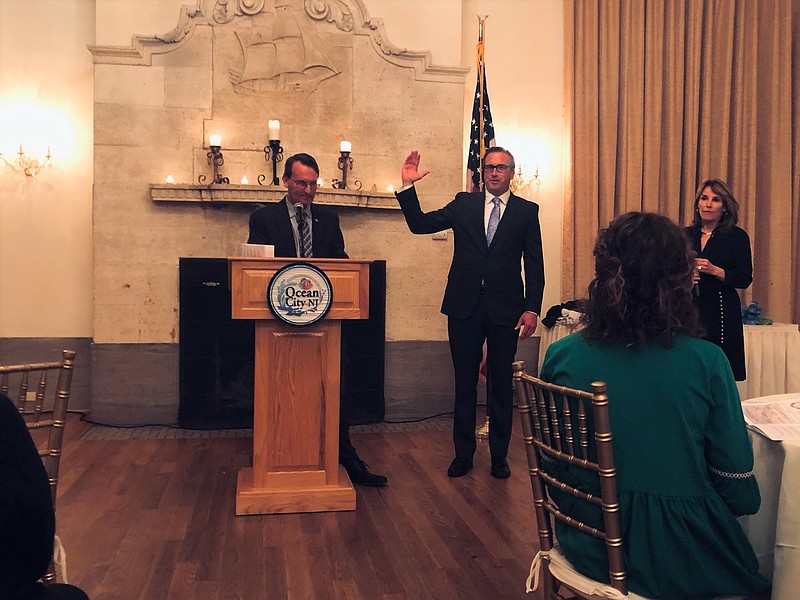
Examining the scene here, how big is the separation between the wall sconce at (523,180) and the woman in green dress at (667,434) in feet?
13.9

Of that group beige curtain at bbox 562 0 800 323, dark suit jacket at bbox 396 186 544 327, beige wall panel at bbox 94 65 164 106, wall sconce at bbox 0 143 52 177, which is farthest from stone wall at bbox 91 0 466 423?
dark suit jacket at bbox 396 186 544 327

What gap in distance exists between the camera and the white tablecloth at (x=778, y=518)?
1524mm

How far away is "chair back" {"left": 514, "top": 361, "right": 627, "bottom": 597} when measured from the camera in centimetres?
144

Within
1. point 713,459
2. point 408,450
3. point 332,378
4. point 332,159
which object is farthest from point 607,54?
point 713,459

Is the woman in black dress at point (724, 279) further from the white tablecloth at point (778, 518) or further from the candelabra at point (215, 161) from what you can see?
the candelabra at point (215, 161)

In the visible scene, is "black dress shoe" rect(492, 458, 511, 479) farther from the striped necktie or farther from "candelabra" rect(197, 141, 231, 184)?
"candelabra" rect(197, 141, 231, 184)

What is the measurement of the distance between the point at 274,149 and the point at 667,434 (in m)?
3.79

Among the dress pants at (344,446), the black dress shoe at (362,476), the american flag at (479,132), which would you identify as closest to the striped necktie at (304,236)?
the dress pants at (344,446)

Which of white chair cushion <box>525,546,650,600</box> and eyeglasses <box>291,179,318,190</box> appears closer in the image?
white chair cushion <box>525,546,650,600</box>

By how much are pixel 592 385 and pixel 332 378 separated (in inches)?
75.8

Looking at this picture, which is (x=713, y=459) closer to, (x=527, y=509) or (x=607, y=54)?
(x=527, y=509)

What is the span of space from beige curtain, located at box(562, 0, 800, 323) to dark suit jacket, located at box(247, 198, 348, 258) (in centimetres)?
273

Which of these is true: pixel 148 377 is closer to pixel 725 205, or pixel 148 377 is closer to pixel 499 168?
pixel 499 168

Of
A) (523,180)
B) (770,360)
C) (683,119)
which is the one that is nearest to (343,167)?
(523,180)
